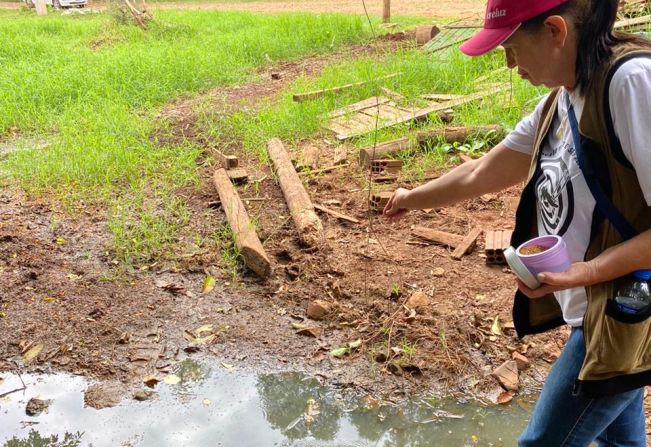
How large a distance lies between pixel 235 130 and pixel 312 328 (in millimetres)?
3641

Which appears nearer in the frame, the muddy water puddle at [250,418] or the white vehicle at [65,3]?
the muddy water puddle at [250,418]

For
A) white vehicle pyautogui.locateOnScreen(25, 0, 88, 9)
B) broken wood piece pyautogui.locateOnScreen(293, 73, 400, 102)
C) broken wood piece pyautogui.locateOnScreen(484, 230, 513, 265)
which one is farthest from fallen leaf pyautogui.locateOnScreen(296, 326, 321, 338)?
white vehicle pyautogui.locateOnScreen(25, 0, 88, 9)

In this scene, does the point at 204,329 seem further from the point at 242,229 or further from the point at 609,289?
the point at 609,289

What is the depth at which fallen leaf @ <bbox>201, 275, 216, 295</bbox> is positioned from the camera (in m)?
4.31

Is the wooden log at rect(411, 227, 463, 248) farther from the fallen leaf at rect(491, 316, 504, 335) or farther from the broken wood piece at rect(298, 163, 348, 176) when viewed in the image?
the broken wood piece at rect(298, 163, 348, 176)

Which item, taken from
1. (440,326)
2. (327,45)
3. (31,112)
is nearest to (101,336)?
(440,326)

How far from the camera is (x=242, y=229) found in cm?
467

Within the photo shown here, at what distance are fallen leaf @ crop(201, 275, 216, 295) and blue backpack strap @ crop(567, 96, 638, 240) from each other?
304cm

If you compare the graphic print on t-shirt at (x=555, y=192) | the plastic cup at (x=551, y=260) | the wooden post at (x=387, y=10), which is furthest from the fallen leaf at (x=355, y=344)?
the wooden post at (x=387, y=10)

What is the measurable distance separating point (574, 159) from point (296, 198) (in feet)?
11.4

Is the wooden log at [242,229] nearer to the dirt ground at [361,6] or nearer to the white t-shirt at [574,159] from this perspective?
the white t-shirt at [574,159]

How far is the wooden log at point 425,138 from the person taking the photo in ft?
19.1

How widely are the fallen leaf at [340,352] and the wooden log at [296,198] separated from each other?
1.10 meters

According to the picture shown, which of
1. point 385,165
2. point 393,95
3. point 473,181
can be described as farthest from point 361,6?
point 473,181
